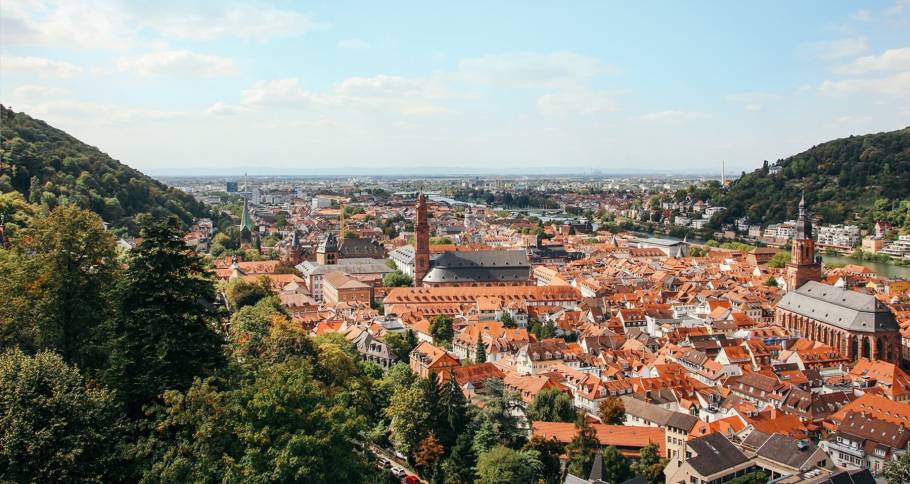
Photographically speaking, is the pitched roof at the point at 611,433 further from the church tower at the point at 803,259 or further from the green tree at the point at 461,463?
the church tower at the point at 803,259

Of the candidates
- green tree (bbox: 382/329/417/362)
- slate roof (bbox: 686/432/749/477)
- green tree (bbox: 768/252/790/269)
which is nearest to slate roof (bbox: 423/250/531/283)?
green tree (bbox: 382/329/417/362)

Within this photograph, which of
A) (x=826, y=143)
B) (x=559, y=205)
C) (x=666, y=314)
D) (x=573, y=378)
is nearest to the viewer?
(x=573, y=378)

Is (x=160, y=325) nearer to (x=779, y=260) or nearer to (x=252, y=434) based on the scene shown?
(x=252, y=434)

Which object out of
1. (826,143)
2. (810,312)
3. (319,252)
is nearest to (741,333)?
(810,312)

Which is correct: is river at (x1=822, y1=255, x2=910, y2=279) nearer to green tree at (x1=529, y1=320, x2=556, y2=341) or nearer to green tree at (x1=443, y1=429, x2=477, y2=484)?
green tree at (x1=529, y1=320, x2=556, y2=341)

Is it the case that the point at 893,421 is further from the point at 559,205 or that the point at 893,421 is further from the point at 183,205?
the point at 559,205

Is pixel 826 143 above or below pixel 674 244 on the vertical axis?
above
